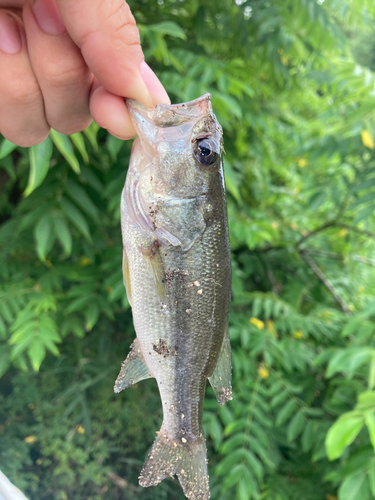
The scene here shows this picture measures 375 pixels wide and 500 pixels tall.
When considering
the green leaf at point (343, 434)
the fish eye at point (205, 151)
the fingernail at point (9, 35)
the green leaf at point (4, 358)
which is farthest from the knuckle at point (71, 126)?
the green leaf at point (343, 434)

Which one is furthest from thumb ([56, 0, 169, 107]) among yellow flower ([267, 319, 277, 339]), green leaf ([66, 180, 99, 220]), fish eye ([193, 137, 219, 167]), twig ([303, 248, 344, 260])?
twig ([303, 248, 344, 260])

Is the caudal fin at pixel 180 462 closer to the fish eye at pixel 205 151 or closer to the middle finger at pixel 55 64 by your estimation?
the fish eye at pixel 205 151

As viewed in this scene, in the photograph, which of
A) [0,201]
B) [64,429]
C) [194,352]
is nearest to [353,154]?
[194,352]

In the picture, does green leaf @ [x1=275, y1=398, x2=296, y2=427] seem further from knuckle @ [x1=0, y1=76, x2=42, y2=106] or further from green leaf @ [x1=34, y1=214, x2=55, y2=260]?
knuckle @ [x1=0, y1=76, x2=42, y2=106]

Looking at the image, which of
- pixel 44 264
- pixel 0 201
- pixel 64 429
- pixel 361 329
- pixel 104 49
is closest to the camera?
pixel 104 49

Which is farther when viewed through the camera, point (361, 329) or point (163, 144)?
point (361, 329)

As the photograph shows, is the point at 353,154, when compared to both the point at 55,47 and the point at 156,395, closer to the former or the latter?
the point at 55,47

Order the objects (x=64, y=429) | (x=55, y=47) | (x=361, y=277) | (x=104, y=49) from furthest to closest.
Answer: (x=361, y=277) < (x=64, y=429) < (x=55, y=47) < (x=104, y=49)
